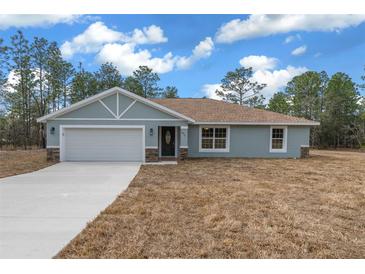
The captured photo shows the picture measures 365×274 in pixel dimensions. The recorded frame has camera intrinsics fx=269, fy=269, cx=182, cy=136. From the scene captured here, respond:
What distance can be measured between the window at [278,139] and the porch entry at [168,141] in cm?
578

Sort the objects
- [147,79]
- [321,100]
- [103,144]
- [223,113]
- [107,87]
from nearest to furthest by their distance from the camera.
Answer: [103,144]
[223,113]
[107,87]
[321,100]
[147,79]

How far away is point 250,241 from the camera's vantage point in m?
3.94

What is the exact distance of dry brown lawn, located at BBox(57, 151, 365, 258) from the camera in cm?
364

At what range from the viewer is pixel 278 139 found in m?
15.9

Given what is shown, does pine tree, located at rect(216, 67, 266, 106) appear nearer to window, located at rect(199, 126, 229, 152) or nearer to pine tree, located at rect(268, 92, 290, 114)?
pine tree, located at rect(268, 92, 290, 114)

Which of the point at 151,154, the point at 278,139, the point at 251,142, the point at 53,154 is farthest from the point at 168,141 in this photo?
the point at 278,139

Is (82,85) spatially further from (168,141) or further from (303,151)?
(303,151)

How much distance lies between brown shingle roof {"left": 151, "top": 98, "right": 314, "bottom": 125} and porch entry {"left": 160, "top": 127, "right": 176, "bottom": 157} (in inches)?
58.7

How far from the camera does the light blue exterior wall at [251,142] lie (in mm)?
15555

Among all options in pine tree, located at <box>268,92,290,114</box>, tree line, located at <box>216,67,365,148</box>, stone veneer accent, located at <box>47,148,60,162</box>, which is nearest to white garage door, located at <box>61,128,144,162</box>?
stone veneer accent, located at <box>47,148,60,162</box>

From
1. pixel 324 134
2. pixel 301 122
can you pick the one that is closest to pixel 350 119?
pixel 324 134

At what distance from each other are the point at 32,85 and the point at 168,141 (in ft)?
62.2
